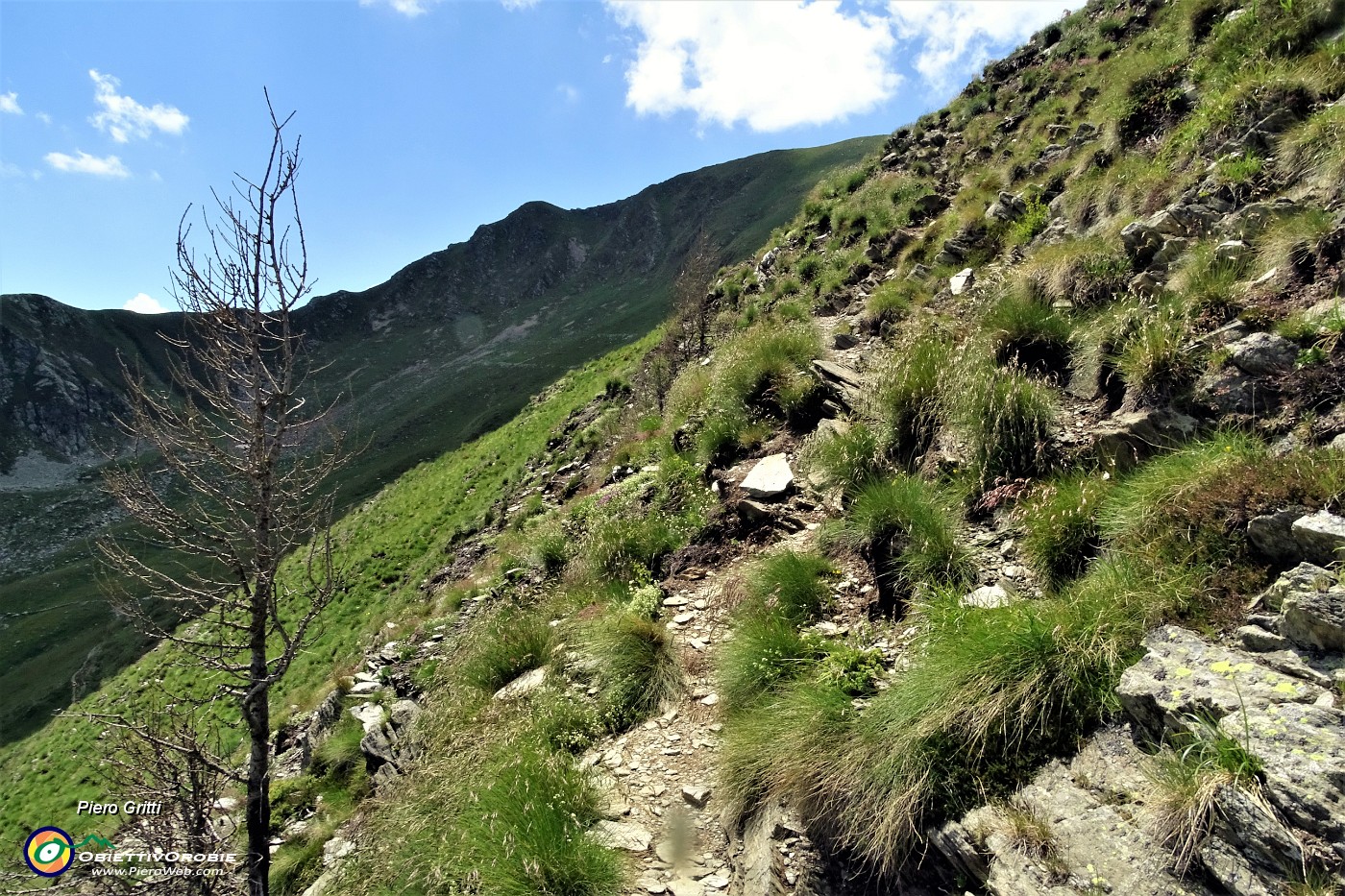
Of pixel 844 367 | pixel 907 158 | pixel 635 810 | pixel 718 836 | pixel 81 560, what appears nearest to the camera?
pixel 718 836

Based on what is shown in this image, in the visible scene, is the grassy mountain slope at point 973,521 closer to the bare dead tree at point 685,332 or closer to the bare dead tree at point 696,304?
the bare dead tree at point 685,332

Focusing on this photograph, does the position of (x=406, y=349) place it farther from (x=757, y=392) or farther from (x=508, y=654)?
(x=508, y=654)

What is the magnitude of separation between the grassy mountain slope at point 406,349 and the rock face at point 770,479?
69.0 feet

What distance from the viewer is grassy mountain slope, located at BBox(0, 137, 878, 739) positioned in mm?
47000

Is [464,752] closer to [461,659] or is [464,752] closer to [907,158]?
[461,659]

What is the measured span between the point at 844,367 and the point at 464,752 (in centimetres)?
759

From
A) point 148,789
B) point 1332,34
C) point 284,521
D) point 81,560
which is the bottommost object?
point 81,560

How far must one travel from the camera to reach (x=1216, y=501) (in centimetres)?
378

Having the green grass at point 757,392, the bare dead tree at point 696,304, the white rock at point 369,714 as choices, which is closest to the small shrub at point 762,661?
the green grass at point 757,392

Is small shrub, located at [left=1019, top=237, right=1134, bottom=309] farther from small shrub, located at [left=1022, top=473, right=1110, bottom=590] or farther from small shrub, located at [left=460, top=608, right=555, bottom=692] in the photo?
small shrub, located at [left=460, top=608, right=555, bottom=692]

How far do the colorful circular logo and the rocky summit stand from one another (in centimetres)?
234

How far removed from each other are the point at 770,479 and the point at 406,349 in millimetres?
118584

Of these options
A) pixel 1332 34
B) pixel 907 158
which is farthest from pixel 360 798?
pixel 907 158

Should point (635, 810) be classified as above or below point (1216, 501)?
below
